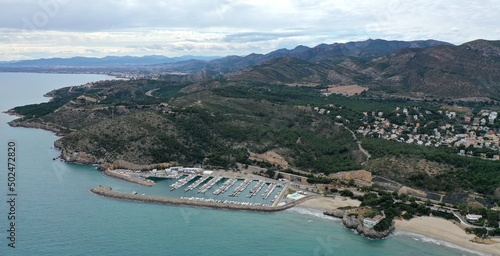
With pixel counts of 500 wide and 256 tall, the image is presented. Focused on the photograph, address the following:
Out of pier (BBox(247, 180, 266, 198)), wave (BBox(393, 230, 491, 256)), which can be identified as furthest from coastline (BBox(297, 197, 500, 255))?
pier (BBox(247, 180, 266, 198))

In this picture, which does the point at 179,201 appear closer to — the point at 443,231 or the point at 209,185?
the point at 209,185

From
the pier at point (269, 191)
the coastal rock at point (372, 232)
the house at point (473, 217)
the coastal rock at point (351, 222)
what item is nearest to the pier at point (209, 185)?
the pier at point (269, 191)

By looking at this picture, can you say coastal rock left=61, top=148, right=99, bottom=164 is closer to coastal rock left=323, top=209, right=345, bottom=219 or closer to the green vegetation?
coastal rock left=323, top=209, right=345, bottom=219

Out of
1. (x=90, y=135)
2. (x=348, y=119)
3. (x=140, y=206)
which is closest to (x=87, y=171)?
(x=90, y=135)

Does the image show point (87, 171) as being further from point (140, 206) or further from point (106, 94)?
point (106, 94)

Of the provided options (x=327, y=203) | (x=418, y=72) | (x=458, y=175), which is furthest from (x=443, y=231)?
(x=418, y=72)

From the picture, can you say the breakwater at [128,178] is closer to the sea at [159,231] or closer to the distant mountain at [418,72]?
the sea at [159,231]
